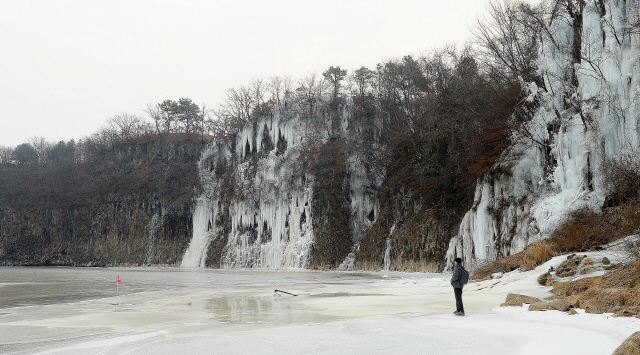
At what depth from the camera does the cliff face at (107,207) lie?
181ft

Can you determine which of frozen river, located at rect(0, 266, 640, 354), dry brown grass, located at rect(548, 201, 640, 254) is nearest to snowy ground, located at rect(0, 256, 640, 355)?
frozen river, located at rect(0, 266, 640, 354)

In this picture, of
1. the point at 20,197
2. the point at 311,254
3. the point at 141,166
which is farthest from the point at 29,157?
the point at 311,254

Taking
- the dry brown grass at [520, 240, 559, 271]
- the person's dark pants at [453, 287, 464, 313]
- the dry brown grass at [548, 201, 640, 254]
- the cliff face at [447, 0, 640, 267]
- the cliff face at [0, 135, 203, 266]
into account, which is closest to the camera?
the person's dark pants at [453, 287, 464, 313]

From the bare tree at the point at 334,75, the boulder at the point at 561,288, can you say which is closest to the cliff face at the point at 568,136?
the boulder at the point at 561,288

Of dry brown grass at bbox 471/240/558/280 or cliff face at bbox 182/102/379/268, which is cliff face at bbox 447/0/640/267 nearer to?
dry brown grass at bbox 471/240/558/280

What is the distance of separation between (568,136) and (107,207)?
56.3 meters

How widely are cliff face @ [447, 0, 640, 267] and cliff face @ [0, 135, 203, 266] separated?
3864cm

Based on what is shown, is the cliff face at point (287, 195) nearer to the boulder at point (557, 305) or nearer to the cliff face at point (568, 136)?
the cliff face at point (568, 136)

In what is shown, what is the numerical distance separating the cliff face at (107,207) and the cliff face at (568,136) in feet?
127

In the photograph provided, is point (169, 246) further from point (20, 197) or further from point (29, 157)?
point (29, 157)

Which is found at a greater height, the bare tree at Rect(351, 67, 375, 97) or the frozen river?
the bare tree at Rect(351, 67, 375, 97)

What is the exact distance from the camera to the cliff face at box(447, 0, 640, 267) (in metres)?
16.4

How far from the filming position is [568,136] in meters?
19.0

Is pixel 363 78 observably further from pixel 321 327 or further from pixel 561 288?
pixel 321 327
